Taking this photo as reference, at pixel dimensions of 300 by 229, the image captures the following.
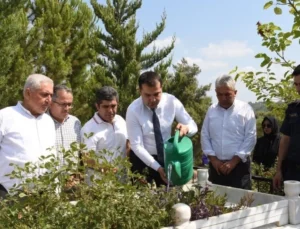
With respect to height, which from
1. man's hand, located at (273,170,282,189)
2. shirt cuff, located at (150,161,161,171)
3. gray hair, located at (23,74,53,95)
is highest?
gray hair, located at (23,74,53,95)

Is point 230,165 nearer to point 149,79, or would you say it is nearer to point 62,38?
point 149,79

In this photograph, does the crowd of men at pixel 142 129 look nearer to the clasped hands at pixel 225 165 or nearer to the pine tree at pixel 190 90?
the clasped hands at pixel 225 165

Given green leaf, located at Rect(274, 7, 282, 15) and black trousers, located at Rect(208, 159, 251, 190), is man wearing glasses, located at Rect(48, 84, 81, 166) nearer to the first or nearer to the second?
black trousers, located at Rect(208, 159, 251, 190)

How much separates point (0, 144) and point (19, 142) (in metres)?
0.12

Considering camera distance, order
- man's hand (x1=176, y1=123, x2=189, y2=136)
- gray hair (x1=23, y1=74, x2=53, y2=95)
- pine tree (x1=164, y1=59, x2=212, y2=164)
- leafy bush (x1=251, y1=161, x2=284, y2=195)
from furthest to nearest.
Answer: pine tree (x1=164, y1=59, x2=212, y2=164), leafy bush (x1=251, y1=161, x2=284, y2=195), gray hair (x1=23, y1=74, x2=53, y2=95), man's hand (x1=176, y1=123, x2=189, y2=136)

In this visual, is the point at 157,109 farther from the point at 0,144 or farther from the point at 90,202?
the point at 90,202

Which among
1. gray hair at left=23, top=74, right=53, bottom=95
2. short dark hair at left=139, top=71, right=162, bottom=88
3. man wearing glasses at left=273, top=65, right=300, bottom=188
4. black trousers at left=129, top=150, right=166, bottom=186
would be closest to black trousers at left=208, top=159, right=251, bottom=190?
man wearing glasses at left=273, top=65, right=300, bottom=188

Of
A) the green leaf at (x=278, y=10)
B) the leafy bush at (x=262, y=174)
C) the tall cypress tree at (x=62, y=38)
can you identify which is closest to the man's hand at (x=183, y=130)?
the green leaf at (x=278, y=10)

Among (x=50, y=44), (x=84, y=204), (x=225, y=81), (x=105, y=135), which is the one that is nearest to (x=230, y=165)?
(x=225, y=81)

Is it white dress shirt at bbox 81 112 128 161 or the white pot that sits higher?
white dress shirt at bbox 81 112 128 161

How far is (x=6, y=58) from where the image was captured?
1007 centimetres

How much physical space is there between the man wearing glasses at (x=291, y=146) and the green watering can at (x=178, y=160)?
105cm

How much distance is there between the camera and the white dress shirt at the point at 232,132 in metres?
3.35

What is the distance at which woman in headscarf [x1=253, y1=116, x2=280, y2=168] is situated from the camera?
4.95 meters
